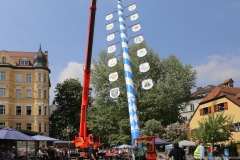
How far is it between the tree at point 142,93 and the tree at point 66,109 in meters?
13.5

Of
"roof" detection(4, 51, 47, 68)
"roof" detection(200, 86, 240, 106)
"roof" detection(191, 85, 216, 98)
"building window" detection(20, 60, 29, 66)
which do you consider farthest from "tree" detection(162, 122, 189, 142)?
"roof" detection(191, 85, 216, 98)

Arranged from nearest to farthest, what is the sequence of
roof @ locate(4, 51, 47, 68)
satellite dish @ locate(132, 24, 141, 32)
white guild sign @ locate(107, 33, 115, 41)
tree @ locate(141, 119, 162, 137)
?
satellite dish @ locate(132, 24, 141, 32)
white guild sign @ locate(107, 33, 115, 41)
tree @ locate(141, 119, 162, 137)
roof @ locate(4, 51, 47, 68)

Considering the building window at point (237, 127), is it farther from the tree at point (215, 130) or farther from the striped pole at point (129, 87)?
the striped pole at point (129, 87)

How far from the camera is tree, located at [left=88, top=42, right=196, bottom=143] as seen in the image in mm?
44500

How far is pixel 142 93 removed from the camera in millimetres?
45875

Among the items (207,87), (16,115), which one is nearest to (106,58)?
(16,115)

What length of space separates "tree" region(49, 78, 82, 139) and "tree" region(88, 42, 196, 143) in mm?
13538

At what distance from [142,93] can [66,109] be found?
72.3 ft

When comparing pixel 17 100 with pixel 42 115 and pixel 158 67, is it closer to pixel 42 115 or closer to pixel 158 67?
pixel 42 115

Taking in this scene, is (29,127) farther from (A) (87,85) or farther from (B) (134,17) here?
(A) (87,85)

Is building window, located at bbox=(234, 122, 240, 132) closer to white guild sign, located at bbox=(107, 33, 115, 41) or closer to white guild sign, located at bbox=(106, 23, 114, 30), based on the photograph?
white guild sign, located at bbox=(107, 33, 115, 41)

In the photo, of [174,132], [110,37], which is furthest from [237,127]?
[110,37]

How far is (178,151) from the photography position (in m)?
11.8

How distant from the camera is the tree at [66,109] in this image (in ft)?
203
